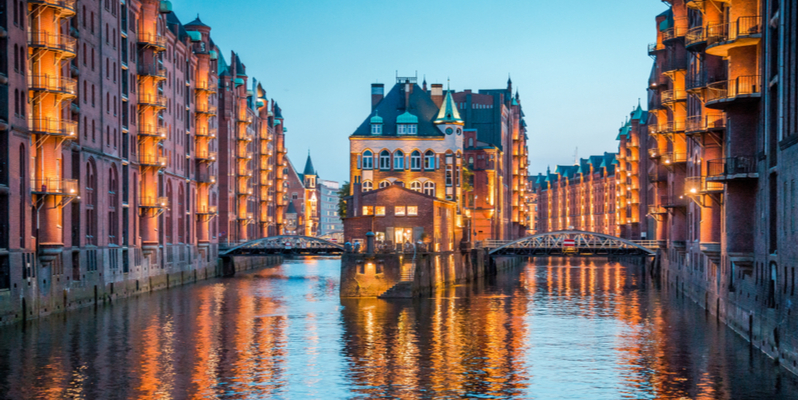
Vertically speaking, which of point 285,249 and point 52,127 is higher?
point 52,127

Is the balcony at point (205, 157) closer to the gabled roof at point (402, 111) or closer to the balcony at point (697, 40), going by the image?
the gabled roof at point (402, 111)

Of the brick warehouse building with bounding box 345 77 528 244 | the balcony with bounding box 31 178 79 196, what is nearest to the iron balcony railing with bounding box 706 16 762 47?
the balcony with bounding box 31 178 79 196

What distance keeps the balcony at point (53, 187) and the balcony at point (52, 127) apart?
2.69 meters

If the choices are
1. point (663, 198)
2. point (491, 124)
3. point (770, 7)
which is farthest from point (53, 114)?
point (491, 124)

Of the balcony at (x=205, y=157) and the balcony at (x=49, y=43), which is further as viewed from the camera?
the balcony at (x=205, y=157)

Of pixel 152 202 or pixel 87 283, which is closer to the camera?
pixel 87 283

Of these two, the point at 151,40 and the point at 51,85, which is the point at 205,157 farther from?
the point at 51,85

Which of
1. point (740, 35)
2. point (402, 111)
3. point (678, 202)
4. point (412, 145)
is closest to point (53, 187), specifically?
point (740, 35)

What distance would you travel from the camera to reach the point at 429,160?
364 feet

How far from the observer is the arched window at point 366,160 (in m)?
111

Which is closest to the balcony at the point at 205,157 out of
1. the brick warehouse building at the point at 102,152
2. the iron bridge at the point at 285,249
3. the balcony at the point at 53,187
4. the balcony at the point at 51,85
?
the brick warehouse building at the point at 102,152

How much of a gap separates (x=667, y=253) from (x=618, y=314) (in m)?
32.1

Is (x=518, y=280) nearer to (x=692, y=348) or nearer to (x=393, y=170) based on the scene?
(x=393, y=170)

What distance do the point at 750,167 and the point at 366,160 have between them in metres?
67.0
